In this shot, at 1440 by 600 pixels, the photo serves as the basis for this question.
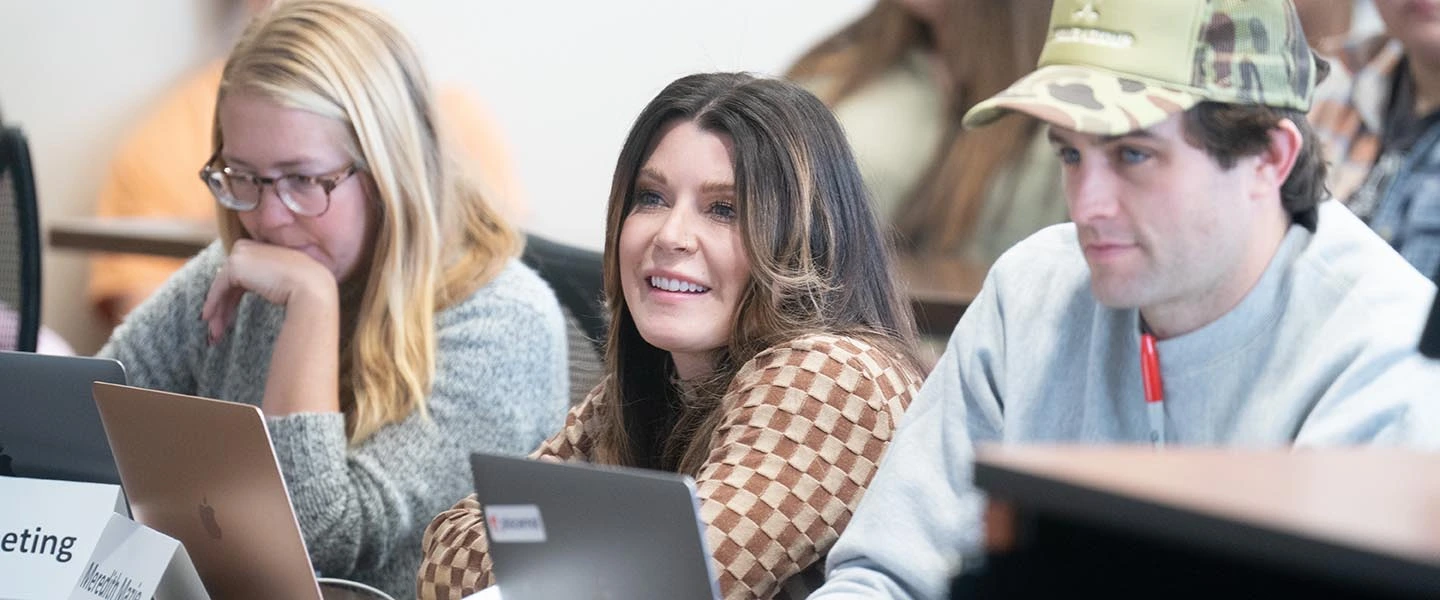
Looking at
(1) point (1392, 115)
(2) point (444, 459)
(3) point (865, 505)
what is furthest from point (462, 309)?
(1) point (1392, 115)

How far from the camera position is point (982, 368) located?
1237mm

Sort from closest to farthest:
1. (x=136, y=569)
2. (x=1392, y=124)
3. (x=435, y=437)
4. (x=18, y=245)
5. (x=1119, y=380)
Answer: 1. (x=1119, y=380)
2. (x=136, y=569)
3. (x=435, y=437)
4. (x=18, y=245)
5. (x=1392, y=124)

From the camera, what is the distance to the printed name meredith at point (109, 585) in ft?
4.13

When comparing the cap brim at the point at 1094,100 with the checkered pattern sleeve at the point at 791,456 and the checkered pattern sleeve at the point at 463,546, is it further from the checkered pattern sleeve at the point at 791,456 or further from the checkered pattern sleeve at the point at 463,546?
the checkered pattern sleeve at the point at 463,546

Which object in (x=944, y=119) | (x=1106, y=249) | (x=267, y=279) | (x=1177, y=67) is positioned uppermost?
(x=1177, y=67)

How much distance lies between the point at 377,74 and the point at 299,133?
0.37 feet

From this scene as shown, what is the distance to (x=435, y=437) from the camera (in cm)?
176

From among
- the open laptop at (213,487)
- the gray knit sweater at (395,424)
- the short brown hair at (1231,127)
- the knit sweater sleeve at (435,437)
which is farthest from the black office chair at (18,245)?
the short brown hair at (1231,127)

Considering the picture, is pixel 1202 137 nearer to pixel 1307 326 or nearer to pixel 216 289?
pixel 1307 326

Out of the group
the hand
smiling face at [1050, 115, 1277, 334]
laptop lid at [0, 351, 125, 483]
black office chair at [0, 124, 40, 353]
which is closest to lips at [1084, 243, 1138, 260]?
smiling face at [1050, 115, 1277, 334]

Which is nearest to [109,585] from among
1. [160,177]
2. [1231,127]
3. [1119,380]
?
[1119,380]

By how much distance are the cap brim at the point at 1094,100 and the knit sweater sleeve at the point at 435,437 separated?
0.85m

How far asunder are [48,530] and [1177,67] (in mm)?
942

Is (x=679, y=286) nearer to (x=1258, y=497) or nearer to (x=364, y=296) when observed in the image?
(x=364, y=296)
